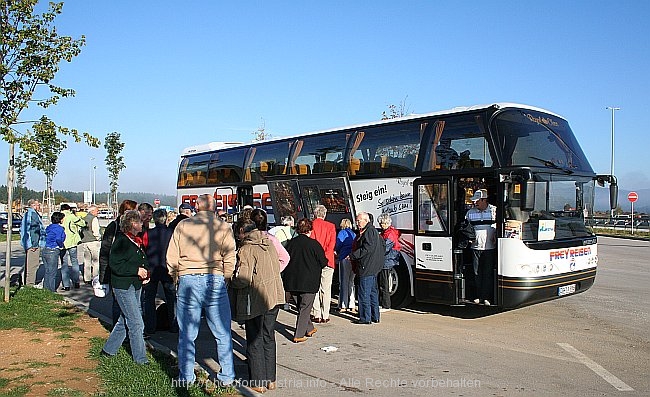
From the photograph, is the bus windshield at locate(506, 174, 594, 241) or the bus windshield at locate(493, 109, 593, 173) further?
the bus windshield at locate(493, 109, 593, 173)

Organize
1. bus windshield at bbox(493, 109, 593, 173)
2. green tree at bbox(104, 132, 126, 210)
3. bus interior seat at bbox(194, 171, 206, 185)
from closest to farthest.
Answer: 1. bus windshield at bbox(493, 109, 593, 173)
2. bus interior seat at bbox(194, 171, 206, 185)
3. green tree at bbox(104, 132, 126, 210)

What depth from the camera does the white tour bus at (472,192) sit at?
971cm

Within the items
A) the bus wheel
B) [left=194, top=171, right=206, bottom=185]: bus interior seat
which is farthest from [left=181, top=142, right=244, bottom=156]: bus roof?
the bus wheel

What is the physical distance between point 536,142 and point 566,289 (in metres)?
2.47

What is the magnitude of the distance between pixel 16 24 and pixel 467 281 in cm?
866

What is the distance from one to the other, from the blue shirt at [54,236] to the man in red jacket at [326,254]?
5.96 meters

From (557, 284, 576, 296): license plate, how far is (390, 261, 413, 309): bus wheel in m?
2.64

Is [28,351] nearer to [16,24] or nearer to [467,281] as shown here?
[16,24]

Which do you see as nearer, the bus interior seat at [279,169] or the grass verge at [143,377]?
the grass verge at [143,377]

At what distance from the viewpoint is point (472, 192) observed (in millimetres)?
10672

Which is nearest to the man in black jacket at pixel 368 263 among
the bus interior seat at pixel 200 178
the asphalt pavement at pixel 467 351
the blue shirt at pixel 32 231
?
the asphalt pavement at pixel 467 351

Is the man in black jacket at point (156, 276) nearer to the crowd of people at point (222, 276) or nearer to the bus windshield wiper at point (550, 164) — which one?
the crowd of people at point (222, 276)

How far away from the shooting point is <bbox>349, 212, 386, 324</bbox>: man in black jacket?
1007cm

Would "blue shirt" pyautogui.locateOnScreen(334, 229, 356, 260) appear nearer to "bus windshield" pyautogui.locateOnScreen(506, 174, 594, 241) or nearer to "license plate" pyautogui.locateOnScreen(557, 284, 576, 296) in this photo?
"bus windshield" pyautogui.locateOnScreen(506, 174, 594, 241)
